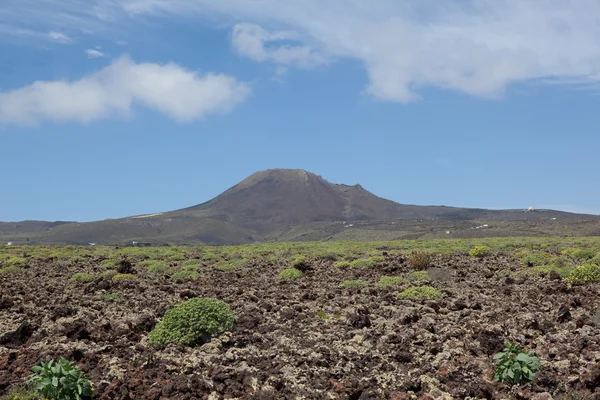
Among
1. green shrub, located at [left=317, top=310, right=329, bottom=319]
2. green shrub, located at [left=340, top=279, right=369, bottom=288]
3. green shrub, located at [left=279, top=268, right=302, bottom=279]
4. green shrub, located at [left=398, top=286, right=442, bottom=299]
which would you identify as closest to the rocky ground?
green shrub, located at [left=317, top=310, right=329, bottom=319]

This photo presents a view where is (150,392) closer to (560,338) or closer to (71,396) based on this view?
(71,396)

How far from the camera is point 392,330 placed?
37.9ft

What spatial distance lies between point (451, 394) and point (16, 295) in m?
14.2

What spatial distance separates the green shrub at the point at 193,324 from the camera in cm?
1072

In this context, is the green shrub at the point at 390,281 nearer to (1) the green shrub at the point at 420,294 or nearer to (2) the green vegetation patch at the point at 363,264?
(1) the green shrub at the point at 420,294

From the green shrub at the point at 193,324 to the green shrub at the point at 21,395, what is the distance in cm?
285

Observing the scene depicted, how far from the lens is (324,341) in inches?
428

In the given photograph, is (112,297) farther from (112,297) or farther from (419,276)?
(419,276)

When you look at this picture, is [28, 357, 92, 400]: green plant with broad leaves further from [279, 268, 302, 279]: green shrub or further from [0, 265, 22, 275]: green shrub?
[0, 265, 22, 275]: green shrub

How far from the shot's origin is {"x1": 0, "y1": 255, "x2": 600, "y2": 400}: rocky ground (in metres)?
8.30

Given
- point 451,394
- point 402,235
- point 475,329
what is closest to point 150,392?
point 451,394

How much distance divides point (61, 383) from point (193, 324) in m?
3.41

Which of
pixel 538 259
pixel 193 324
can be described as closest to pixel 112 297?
pixel 193 324

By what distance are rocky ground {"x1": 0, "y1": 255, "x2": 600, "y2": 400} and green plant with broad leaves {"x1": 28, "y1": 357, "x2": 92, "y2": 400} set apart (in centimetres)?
35
